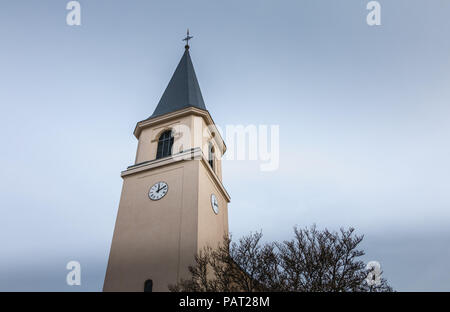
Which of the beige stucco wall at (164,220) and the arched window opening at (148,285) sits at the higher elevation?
the beige stucco wall at (164,220)

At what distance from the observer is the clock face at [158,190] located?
21.5 m

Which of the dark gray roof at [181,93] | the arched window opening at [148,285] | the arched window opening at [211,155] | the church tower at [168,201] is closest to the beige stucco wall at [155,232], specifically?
the church tower at [168,201]

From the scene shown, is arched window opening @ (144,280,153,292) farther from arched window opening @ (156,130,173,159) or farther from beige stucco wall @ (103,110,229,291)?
arched window opening @ (156,130,173,159)

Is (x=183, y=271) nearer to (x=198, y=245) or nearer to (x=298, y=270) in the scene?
(x=198, y=245)

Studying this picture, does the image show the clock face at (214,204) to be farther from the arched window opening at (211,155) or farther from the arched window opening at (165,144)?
the arched window opening at (165,144)

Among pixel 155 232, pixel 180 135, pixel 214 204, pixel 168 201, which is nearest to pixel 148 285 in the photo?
pixel 155 232

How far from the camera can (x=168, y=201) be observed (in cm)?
2081

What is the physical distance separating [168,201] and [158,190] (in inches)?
54.7

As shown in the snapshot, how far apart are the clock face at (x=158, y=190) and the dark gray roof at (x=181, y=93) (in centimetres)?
702

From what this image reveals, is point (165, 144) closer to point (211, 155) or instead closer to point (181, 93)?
point (211, 155)
